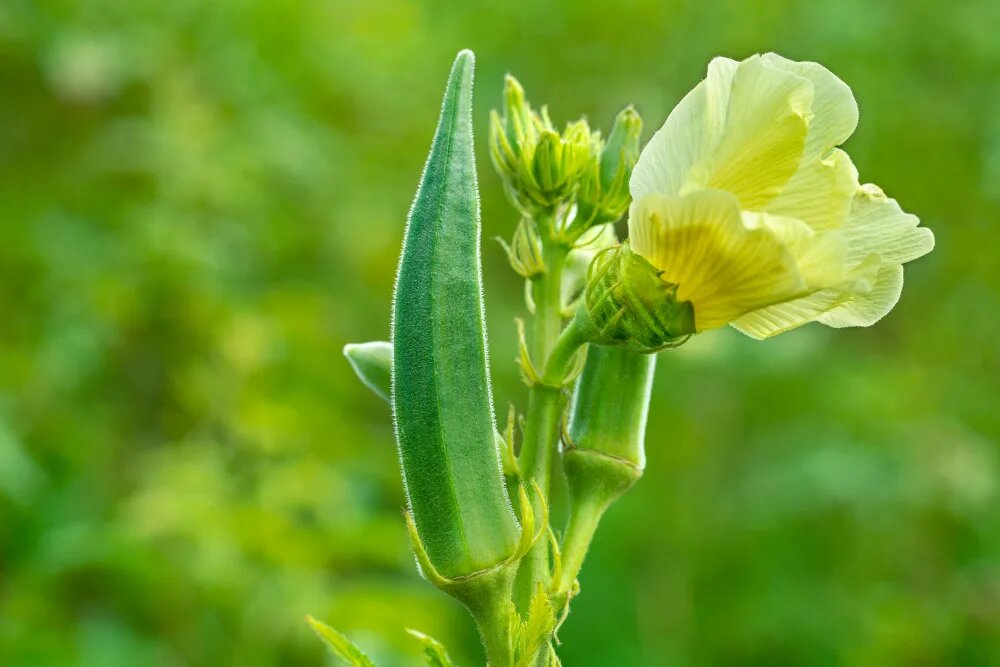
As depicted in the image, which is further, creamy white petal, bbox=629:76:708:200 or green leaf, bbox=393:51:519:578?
green leaf, bbox=393:51:519:578

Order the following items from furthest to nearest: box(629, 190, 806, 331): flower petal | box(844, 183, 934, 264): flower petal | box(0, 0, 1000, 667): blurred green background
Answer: box(0, 0, 1000, 667): blurred green background
box(844, 183, 934, 264): flower petal
box(629, 190, 806, 331): flower petal

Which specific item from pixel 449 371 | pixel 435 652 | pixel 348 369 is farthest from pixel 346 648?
pixel 348 369

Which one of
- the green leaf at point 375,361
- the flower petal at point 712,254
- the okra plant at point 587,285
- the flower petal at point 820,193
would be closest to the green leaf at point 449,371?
the okra plant at point 587,285

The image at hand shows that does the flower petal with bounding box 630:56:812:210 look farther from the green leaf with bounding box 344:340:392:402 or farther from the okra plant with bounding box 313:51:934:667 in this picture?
the green leaf with bounding box 344:340:392:402

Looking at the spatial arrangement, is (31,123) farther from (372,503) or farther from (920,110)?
(920,110)

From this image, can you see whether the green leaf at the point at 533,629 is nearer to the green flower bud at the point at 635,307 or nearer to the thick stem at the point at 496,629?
the thick stem at the point at 496,629

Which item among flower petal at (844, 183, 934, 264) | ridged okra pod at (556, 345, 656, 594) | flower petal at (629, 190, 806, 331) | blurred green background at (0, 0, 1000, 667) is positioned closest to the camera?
flower petal at (629, 190, 806, 331)

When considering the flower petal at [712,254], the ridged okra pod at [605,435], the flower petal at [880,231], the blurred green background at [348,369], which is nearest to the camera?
the flower petal at [712,254]

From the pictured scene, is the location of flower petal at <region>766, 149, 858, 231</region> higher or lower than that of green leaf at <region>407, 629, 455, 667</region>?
higher

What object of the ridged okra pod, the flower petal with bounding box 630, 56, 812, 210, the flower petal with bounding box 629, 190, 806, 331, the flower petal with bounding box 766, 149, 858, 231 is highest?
the flower petal with bounding box 630, 56, 812, 210

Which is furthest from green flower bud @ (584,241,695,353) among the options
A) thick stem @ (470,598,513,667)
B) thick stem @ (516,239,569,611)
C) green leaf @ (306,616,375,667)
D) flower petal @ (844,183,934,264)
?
green leaf @ (306,616,375,667)
